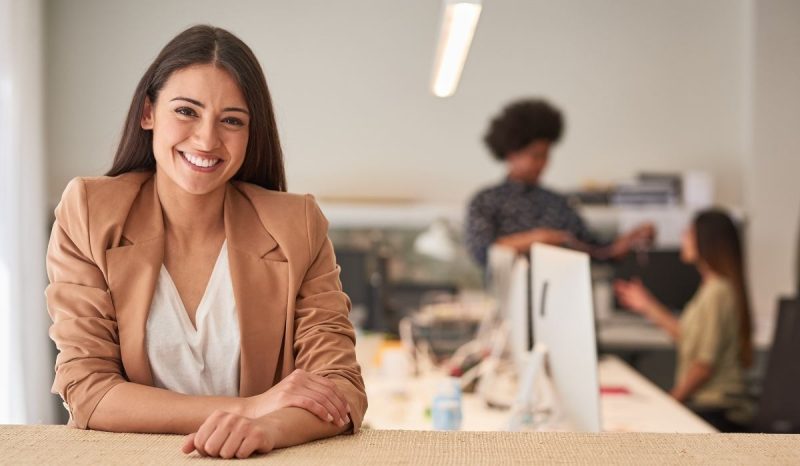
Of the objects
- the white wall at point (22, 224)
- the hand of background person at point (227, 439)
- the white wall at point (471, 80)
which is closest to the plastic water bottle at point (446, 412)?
the hand of background person at point (227, 439)

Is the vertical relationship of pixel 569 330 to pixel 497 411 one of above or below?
above

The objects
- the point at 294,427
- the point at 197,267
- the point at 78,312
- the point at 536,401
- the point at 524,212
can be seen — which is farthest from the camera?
the point at 524,212

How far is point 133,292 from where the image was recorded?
1.45 metres

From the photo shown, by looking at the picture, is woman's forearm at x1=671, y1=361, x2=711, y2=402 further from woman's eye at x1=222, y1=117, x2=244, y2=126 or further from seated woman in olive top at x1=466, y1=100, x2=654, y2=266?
woman's eye at x1=222, y1=117, x2=244, y2=126

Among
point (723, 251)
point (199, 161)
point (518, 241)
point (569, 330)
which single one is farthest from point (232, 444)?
point (723, 251)

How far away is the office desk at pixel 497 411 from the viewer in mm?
2715

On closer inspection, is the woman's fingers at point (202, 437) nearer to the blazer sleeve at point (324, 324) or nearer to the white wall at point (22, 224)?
the blazer sleeve at point (324, 324)

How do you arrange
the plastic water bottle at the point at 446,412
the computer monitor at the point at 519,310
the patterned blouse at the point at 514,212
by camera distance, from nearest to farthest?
the plastic water bottle at the point at 446,412
the computer monitor at the point at 519,310
the patterned blouse at the point at 514,212

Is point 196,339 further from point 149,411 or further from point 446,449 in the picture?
point 446,449

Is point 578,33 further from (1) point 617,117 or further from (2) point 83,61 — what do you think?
(2) point 83,61

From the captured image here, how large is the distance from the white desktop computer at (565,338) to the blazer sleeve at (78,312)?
0.96 metres

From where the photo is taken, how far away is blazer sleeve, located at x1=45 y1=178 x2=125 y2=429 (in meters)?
1.39

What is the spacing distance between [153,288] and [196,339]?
10cm

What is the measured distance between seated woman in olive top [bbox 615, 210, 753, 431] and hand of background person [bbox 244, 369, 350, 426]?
8.93 ft
